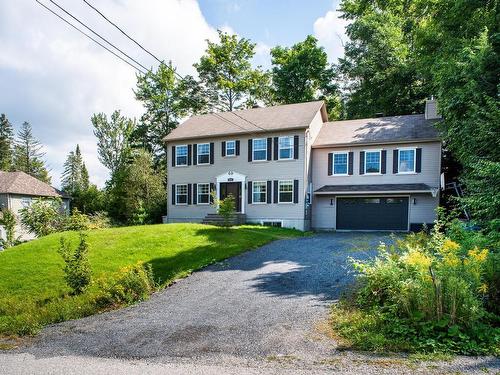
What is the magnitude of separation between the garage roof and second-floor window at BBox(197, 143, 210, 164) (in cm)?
712

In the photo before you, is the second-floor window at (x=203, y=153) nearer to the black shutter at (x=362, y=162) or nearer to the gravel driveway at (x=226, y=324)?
the black shutter at (x=362, y=162)

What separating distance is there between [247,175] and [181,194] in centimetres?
479

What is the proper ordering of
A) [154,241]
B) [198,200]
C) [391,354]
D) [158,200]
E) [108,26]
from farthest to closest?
[158,200] → [198,200] → [154,241] → [108,26] → [391,354]

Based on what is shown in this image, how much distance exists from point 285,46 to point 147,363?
3645 centimetres

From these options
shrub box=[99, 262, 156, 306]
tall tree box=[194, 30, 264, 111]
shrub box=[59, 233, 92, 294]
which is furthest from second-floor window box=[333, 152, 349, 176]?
tall tree box=[194, 30, 264, 111]

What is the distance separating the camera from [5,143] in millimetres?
52688

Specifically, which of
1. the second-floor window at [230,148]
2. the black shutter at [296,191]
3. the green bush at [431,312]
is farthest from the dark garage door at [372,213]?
the green bush at [431,312]

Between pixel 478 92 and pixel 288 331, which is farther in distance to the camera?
pixel 478 92

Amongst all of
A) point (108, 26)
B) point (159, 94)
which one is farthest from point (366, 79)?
point (108, 26)

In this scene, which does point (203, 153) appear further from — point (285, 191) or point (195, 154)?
point (285, 191)

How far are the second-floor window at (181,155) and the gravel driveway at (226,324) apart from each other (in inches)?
553

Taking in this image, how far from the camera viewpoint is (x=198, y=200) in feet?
74.7

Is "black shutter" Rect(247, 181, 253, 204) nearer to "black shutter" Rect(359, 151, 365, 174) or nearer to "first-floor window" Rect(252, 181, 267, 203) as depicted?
"first-floor window" Rect(252, 181, 267, 203)

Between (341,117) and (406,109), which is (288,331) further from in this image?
(341,117)
